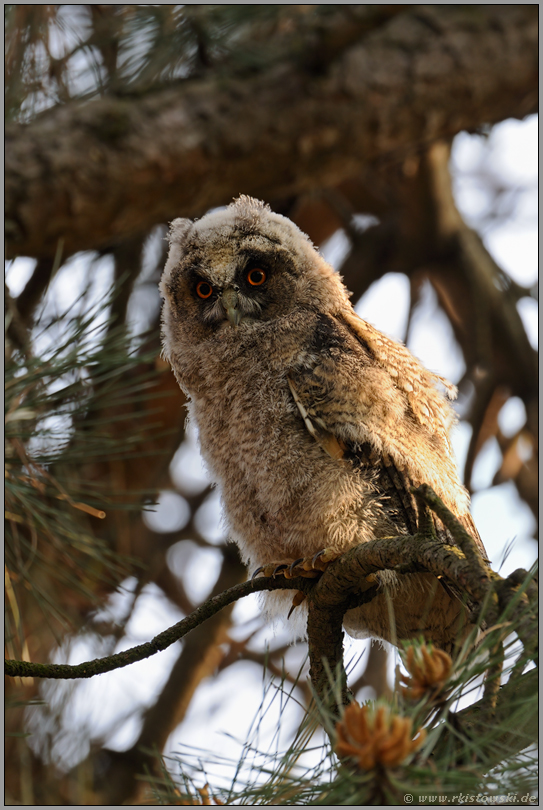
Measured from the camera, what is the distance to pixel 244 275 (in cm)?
226

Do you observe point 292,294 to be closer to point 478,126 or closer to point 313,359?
point 313,359

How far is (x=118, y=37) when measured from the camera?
369 centimetres

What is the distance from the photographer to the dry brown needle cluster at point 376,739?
85cm

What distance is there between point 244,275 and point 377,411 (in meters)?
0.66

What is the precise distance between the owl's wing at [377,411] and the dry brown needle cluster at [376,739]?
101cm

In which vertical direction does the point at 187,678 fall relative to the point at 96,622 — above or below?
below

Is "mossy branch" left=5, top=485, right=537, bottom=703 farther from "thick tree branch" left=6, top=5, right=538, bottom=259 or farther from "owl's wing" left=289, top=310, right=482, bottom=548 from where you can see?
"thick tree branch" left=6, top=5, right=538, bottom=259

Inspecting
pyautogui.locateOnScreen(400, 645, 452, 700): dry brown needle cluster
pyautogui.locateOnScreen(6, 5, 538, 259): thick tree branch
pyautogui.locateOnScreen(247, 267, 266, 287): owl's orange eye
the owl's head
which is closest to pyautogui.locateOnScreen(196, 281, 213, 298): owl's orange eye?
the owl's head

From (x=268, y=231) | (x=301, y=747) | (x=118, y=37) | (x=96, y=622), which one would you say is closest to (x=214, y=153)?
(x=118, y=37)

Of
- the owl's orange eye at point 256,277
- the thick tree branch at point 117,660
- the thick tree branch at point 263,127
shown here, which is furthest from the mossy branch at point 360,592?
the thick tree branch at point 263,127

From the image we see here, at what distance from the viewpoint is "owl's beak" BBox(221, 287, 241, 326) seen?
214cm

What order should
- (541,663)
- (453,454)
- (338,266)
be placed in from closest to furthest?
(541,663), (453,454), (338,266)

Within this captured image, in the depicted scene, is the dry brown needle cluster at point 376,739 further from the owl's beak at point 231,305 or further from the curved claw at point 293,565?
the owl's beak at point 231,305

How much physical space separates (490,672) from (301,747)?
→ 0.41 meters
